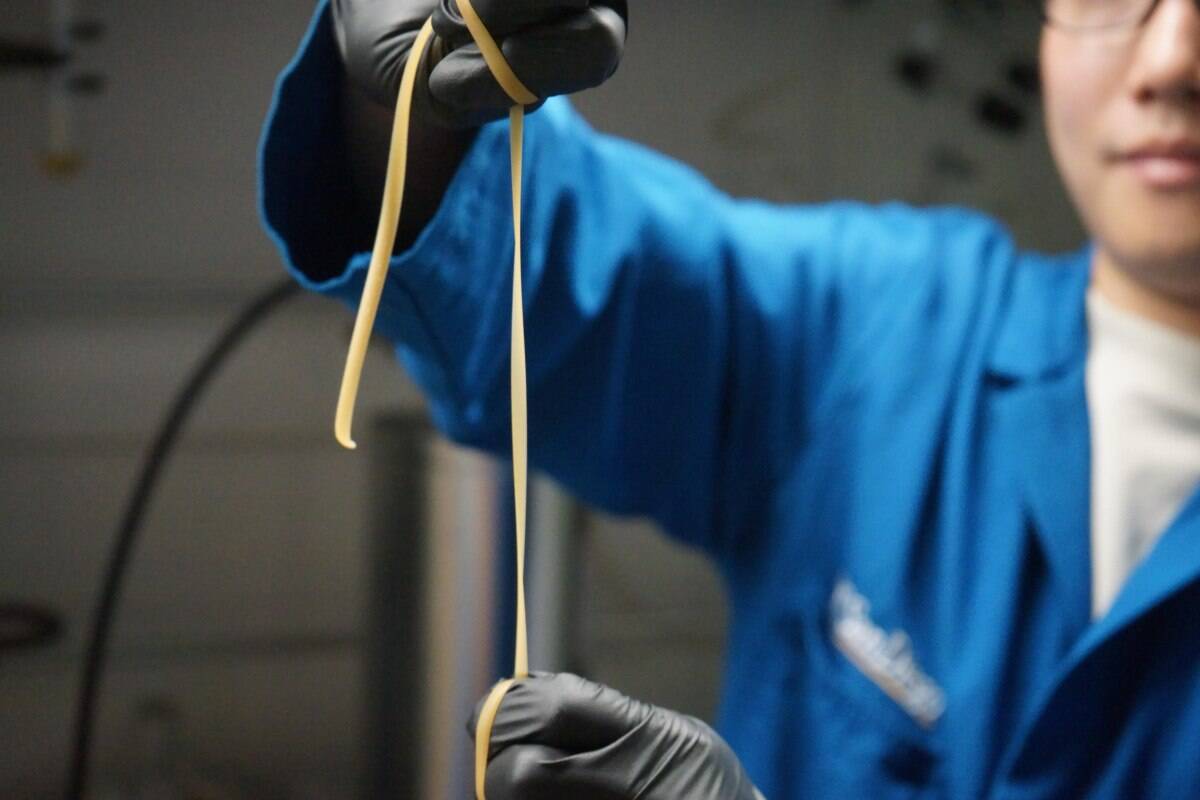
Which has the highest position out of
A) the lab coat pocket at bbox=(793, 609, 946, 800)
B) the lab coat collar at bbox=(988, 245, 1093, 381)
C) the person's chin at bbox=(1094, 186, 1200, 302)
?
the person's chin at bbox=(1094, 186, 1200, 302)

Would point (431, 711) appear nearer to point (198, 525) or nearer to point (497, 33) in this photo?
point (198, 525)

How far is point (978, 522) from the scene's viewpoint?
0.60 metres

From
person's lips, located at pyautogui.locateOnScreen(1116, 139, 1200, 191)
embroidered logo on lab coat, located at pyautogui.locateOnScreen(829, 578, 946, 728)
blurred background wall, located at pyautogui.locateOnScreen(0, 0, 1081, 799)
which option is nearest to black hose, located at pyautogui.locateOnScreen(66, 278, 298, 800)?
blurred background wall, located at pyautogui.locateOnScreen(0, 0, 1081, 799)

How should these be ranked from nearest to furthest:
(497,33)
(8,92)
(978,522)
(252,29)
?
(497,33)
(978,522)
(252,29)
(8,92)

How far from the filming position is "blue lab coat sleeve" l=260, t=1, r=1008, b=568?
1.27 ft

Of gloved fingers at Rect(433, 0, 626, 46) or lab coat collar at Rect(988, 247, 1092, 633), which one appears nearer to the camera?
gloved fingers at Rect(433, 0, 626, 46)

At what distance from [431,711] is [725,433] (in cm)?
30

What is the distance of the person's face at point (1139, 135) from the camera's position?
523 millimetres

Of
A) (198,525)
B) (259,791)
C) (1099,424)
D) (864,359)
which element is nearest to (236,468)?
(198,525)

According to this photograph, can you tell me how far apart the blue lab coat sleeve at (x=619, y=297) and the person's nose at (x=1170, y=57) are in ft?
0.56

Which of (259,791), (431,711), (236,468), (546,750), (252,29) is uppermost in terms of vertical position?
(252,29)

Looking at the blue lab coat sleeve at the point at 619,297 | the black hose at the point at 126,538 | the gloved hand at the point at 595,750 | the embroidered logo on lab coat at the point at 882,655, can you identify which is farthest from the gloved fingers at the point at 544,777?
the black hose at the point at 126,538

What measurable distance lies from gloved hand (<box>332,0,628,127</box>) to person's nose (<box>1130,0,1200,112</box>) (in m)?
0.32

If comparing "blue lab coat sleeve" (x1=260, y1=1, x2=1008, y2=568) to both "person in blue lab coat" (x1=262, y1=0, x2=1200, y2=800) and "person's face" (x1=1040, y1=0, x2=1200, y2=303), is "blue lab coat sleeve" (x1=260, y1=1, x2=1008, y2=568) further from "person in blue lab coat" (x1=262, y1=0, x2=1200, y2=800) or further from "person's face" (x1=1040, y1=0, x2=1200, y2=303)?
"person's face" (x1=1040, y1=0, x2=1200, y2=303)
